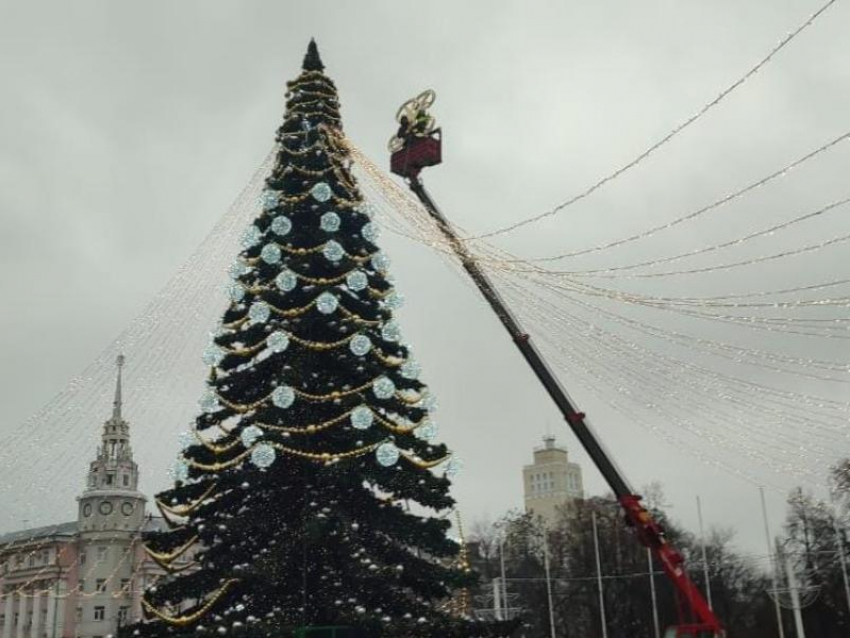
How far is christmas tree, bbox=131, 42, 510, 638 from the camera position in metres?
16.6

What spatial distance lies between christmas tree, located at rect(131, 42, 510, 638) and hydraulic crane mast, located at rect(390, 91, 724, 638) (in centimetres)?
269

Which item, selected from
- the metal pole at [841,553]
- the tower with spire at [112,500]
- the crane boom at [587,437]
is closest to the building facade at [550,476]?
the tower with spire at [112,500]

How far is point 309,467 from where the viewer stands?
57.6ft

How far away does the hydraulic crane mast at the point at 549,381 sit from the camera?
19.4 m

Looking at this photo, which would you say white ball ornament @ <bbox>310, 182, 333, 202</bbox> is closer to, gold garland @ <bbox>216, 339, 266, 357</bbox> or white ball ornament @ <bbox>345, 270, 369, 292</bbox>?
white ball ornament @ <bbox>345, 270, 369, 292</bbox>

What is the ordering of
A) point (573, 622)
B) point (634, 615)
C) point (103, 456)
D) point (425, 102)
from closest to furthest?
1. point (425, 102)
2. point (634, 615)
3. point (573, 622)
4. point (103, 456)

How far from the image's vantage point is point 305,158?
797 inches

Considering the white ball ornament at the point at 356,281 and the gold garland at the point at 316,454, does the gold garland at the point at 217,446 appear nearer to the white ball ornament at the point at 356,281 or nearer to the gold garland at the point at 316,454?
the gold garland at the point at 316,454

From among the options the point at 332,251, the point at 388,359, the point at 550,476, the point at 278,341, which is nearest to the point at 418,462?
the point at 388,359

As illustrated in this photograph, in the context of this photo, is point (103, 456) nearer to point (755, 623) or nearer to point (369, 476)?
point (755, 623)

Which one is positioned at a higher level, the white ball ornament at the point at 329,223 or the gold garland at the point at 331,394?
the white ball ornament at the point at 329,223

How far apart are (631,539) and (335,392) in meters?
35.0

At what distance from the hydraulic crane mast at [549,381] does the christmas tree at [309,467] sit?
269 cm

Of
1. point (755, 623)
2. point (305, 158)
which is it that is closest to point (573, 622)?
point (755, 623)
